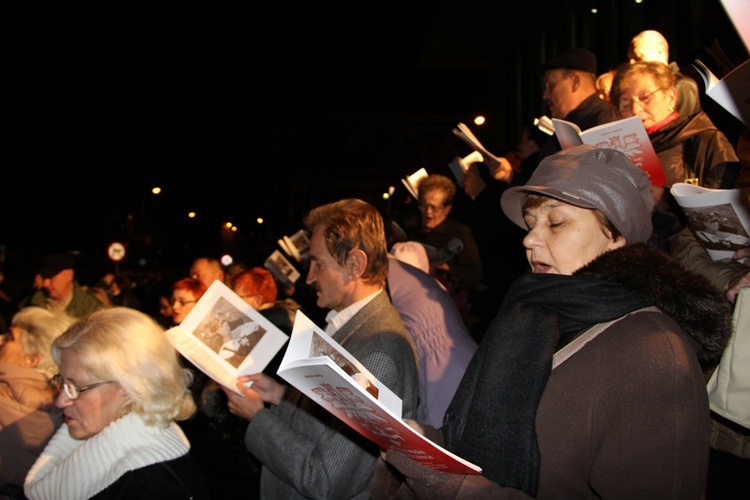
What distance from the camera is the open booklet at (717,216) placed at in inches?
92.7

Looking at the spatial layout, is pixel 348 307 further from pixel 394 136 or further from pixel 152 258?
pixel 152 258

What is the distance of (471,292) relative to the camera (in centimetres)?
594

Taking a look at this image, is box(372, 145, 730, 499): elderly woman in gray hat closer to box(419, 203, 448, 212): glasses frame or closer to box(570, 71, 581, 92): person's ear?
box(570, 71, 581, 92): person's ear

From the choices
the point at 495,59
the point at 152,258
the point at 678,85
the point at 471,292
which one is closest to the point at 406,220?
the point at 471,292

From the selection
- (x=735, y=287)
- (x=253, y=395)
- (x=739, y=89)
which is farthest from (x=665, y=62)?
(x=253, y=395)

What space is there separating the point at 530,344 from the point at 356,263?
138cm

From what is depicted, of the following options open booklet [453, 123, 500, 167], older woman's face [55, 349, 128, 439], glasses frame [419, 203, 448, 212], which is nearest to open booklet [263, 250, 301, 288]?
glasses frame [419, 203, 448, 212]

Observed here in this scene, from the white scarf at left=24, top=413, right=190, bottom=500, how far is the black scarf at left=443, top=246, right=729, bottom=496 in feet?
4.46

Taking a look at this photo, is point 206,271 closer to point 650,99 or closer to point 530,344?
point 650,99

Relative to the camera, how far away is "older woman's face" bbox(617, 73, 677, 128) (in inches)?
140

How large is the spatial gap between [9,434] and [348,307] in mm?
2199

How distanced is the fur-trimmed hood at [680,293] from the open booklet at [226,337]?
1.69m

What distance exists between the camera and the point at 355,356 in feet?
9.20

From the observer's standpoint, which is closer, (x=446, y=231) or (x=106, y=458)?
(x=106, y=458)
